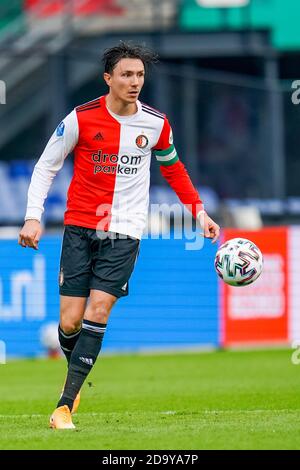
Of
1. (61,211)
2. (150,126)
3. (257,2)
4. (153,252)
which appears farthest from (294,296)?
(150,126)

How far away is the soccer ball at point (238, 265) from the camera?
8.71 meters

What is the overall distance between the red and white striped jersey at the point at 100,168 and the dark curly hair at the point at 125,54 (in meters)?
0.29

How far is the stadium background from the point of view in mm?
17656

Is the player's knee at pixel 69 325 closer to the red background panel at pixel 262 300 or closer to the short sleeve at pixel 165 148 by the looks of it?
the short sleeve at pixel 165 148

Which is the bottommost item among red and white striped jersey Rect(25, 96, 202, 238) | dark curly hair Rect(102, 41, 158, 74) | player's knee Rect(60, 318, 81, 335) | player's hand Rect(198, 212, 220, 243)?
player's knee Rect(60, 318, 81, 335)

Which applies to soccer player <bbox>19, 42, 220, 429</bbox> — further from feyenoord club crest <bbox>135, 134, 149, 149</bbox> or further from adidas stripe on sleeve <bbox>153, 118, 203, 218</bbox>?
adidas stripe on sleeve <bbox>153, 118, 203, 218</bbox>

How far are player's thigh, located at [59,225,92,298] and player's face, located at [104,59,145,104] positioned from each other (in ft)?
3.17

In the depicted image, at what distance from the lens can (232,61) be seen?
2245 cm

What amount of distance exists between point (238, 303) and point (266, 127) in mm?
3614

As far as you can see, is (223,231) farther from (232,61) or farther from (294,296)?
(232,61)

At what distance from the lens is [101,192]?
27.3 ft

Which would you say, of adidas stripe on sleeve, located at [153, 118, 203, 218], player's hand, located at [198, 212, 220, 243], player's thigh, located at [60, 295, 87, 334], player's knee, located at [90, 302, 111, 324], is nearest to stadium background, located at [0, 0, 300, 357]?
adidas stripe on sleeve, located at [153, 118, 203, 218]

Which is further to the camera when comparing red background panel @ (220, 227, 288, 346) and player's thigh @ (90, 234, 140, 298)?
red background panel @ (220, 227, 288, 346)

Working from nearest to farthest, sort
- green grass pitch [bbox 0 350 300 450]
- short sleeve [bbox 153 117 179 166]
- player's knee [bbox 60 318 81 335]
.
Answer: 1. green grass pitch [bbox 0 350 300 450]
2. player's knee [bbox 60 318 81 335]
3. short sleeve [bbox 153 117 179 166]
